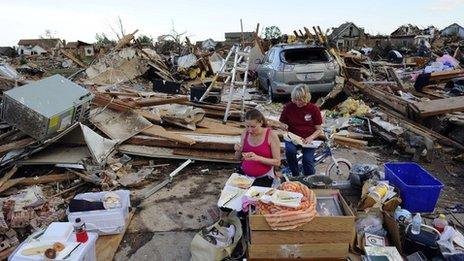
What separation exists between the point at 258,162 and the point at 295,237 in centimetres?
123

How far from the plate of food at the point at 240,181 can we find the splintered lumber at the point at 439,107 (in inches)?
215

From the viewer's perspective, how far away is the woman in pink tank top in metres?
4.13

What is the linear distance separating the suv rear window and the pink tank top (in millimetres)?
6620

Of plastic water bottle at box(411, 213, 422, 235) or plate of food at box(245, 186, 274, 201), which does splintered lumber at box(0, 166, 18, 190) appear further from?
plastic water bottle at box(411, 213, 422, 235)

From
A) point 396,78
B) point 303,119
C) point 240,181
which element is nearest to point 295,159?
point 303,119

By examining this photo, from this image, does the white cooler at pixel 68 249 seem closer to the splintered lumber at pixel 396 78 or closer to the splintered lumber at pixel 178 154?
the splintered lumber at pixel 178 154

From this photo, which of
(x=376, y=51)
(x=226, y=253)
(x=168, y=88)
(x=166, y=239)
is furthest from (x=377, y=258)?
(x=376, y=51)

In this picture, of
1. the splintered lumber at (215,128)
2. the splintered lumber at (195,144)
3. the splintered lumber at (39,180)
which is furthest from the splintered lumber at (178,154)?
the splintered lumber at (39,180)

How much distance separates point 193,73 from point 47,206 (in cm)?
1203

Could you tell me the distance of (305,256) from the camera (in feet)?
10.8

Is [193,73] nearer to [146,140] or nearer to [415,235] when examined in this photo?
[146,140]

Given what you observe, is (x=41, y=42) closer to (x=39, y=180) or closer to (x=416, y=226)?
(x=39, y=180)

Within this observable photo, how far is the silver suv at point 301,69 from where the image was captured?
10.1 m

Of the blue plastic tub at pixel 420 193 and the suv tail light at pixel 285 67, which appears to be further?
the suv tail light at pixel 285 67
